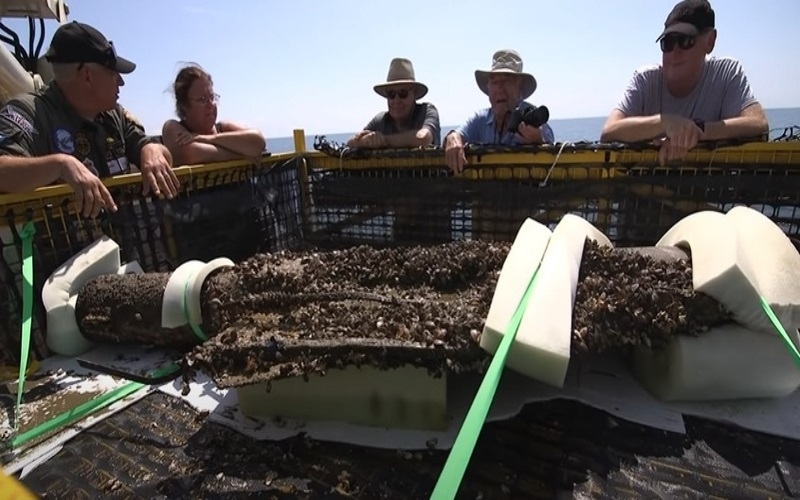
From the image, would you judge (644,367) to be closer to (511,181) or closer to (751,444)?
(751,444)

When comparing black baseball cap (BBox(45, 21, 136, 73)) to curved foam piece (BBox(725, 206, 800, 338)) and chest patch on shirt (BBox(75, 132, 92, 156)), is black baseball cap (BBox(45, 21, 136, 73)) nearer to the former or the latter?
chest patch on shirt (BBox(75, 132, 92, 156))

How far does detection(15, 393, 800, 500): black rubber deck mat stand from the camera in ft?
4.41

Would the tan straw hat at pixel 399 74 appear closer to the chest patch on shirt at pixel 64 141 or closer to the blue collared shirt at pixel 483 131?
the blue collared shirt at pixel 483 131

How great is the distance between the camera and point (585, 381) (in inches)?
70.7

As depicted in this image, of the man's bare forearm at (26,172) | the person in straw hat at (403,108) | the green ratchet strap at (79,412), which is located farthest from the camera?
the person in straw hat at (403,108)

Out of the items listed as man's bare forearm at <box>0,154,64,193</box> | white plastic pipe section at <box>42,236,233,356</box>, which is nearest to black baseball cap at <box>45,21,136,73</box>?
man's bare forearm at <box>0,154,64,193</box>

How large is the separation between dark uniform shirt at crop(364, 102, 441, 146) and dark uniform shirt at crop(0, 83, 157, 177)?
1.92 m

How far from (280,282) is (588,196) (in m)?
2.04

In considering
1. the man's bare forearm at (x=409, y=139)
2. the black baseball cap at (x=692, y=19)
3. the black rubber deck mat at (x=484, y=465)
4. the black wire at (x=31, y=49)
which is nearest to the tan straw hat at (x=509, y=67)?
the man's bare forearm at (x=409, y=139)

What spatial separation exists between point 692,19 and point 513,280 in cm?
264

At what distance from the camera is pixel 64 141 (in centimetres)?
272

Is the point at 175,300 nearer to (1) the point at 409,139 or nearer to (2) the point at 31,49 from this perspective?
(1) the point at 409,139

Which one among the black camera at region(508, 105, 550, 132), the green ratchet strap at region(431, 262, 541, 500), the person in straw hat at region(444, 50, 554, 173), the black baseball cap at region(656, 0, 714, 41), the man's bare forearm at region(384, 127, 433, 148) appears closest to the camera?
the green ratchet strap at region(431, 262, 541, 500)

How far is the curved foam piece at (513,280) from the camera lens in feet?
4.76
